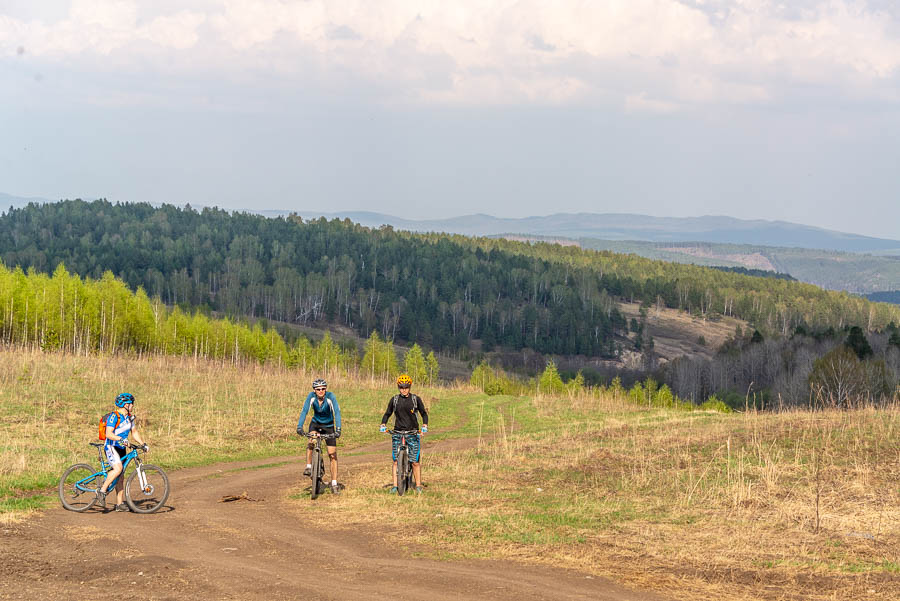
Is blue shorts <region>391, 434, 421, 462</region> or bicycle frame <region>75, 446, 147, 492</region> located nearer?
bicycle frame <region>75, 446, 147, 492</region>

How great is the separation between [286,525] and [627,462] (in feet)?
35.0

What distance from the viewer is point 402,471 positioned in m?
18.8

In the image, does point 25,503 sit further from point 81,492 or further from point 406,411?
point 406,411

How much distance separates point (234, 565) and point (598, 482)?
10.8m

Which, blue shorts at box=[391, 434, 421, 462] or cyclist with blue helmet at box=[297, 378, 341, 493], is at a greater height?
cyclist with blue helmet at box=[297, 378, 341, 493]

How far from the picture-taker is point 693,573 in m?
12.6

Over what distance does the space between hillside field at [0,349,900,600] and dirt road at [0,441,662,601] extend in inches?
28.6

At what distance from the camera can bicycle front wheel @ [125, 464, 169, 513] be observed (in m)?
16.5

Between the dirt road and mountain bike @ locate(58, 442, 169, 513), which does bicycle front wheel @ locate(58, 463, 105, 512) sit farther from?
the dirt road

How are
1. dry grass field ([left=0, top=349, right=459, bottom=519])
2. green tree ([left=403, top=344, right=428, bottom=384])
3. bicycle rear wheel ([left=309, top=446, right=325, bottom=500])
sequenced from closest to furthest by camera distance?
bicycle rear wheel ([left=309, top=446, right=325, bottom=500]) → dry grass field ([left=0, top=349, right=459, bottom=519]) → green tree ([left=403, top=344, right=428, bottom=384])

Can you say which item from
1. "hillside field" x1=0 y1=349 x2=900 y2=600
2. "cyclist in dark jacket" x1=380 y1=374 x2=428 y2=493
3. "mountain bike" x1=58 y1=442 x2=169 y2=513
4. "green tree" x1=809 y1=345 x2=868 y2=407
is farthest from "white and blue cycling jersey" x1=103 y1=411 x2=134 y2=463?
"green tree" x1=809 y1=345 x2=868 y2=407

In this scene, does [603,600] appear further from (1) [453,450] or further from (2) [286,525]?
(1) [453,450]

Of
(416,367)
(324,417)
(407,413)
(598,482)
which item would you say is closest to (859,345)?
(416,367)

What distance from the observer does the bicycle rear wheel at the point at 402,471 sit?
61.7 feet
